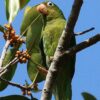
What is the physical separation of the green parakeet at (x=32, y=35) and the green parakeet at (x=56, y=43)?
105mm

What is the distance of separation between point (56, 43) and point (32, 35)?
1.89 ft

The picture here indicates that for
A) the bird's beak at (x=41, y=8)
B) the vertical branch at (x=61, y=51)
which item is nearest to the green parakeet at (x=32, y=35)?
the bird's beak at (x=41, y=8)

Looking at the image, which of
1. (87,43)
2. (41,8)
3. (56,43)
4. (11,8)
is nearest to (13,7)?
(11,8)

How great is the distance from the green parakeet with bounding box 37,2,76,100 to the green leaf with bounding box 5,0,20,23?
43cm

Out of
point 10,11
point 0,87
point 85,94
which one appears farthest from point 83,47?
point 0,87

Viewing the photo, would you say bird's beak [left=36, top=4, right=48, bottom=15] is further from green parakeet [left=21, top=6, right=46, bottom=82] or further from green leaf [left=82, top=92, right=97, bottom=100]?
green leaf [left=82, top=92, right=97, bottom=100]

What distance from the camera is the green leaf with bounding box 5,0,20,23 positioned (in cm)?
198

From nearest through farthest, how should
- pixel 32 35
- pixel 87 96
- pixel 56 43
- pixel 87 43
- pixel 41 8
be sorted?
pixel 87 43
pixel 87 96
pixel 32 35
pixel 41 8
pixel 56 43

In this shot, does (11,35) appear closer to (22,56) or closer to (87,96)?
(22,56)

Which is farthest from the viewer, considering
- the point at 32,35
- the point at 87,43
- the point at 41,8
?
the point at 41,8

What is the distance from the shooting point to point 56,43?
296 cm

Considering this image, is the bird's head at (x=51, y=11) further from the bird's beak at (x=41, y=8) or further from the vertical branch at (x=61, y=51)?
the vertical branch at (x=61, y=51)

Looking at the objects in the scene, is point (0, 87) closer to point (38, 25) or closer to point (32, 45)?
point (32, 45)

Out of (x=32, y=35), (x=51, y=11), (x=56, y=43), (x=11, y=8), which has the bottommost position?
(x=56, y=43)
